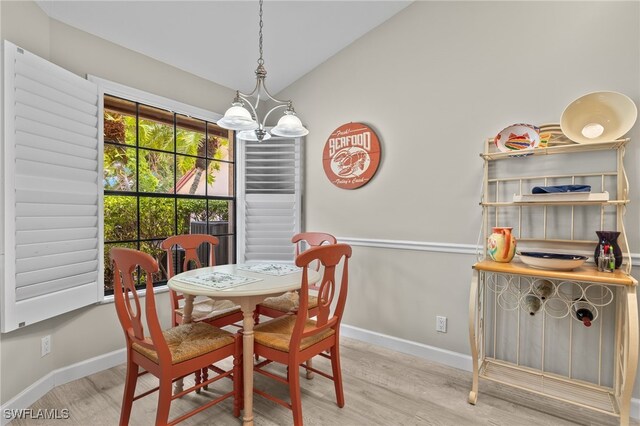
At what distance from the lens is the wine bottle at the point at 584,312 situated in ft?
6.22

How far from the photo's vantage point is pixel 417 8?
8.57 ft

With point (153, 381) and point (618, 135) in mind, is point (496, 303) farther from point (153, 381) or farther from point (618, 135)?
point (153, 381)

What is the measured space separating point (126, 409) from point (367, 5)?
3.22 metres

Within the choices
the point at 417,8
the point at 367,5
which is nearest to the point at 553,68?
the point at 417,8

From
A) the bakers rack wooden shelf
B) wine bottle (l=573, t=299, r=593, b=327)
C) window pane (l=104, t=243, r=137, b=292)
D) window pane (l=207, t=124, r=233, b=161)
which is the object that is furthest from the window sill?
wine bottle (l=573, t=299, r=593, b=327)

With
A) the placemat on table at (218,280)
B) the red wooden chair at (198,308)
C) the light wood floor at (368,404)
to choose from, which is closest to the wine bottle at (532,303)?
the light wood floor at (368,404)

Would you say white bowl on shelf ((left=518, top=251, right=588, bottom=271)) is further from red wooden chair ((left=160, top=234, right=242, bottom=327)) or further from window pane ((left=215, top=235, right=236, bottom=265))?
window pane ((left=215, top=235, right=236, bottom=265))

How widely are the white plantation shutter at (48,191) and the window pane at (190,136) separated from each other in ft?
2.53

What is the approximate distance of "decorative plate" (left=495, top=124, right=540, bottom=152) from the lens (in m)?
2.01

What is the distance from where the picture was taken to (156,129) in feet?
9.63

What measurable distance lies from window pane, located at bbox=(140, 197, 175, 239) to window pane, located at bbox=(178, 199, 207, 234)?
8 cm

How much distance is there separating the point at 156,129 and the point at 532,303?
3344 millimetres

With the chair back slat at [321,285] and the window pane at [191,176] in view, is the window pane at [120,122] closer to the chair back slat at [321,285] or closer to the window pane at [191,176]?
the window pane at [191,176]

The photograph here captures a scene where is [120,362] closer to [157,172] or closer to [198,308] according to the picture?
[198,308]
